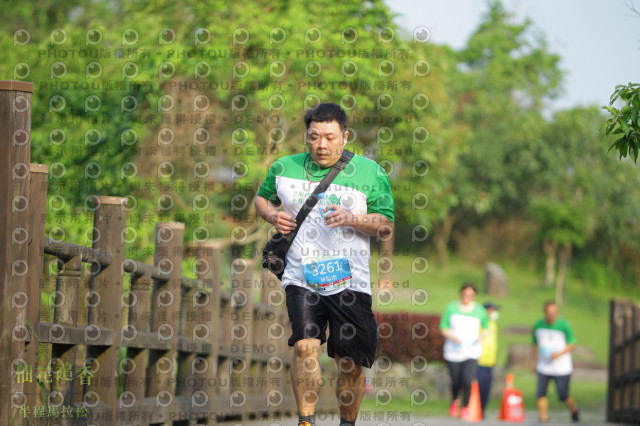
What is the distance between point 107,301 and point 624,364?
891 centimetres

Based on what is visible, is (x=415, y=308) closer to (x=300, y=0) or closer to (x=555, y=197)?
(x=555, y=197)

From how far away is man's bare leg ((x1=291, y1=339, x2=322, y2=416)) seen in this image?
19.0 ft

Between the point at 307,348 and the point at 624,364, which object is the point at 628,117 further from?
the point at 624,364

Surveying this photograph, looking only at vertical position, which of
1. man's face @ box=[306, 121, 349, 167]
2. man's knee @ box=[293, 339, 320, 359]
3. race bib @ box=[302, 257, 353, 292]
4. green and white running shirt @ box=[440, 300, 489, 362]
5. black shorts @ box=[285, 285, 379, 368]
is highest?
man's face @ box=[306, 121, 349, 167]

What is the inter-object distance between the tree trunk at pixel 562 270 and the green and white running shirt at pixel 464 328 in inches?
931

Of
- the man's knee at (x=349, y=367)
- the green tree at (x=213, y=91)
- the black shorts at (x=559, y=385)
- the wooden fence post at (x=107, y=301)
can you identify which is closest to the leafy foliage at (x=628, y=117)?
the man's knee at (x=349, y=367)

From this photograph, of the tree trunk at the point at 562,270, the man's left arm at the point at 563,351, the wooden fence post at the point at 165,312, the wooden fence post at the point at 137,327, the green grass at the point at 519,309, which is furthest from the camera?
Result: the tree trunk at the point at 562,270

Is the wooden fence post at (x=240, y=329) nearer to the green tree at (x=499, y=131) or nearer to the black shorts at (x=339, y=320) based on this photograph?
the black shorts at (x=339, y=320)

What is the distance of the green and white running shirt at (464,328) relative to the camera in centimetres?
1291

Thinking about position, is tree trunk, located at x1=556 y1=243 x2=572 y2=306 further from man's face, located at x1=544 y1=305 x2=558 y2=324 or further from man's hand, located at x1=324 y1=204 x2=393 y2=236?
man's hand, located at x1=324 y1=204 x2=393 y2=236

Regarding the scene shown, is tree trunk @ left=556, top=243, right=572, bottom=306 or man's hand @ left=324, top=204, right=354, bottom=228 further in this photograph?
tree trunk @ left=556, top=243, right=572, bottom=306

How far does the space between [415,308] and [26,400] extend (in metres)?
29.0

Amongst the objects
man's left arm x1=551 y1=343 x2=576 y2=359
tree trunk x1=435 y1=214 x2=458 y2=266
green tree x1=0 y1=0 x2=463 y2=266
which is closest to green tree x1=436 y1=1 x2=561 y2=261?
tree trunk x1=435 y1=214 x2=458 y2=266

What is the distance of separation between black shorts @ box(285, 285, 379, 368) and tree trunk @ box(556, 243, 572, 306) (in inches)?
1218
